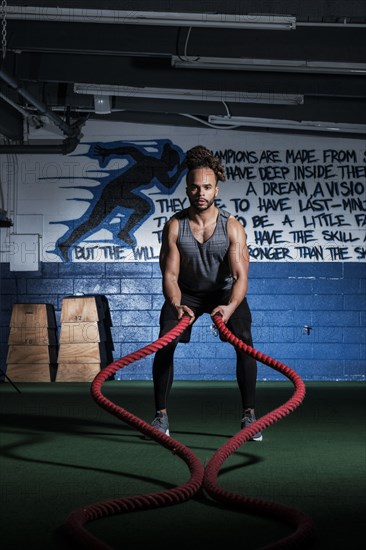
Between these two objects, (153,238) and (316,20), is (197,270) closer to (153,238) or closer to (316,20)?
(316,20)

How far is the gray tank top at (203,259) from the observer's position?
15.7 ft

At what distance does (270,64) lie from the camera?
7391 millimetres

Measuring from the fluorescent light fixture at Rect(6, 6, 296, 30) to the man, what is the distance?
1.99 metres

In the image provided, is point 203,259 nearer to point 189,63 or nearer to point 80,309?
point 189,63

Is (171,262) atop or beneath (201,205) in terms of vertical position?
beneath

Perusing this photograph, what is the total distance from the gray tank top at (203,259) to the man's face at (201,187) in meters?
0.15

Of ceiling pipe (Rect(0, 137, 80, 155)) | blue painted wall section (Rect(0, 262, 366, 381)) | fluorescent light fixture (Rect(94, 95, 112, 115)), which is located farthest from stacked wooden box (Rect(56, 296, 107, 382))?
fluorescent light fixture (Rect(94, 95, 112, 115))

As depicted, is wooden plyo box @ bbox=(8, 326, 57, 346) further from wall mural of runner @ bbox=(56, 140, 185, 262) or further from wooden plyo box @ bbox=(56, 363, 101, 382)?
wall mural of runner @ bbox=(56, 140, 185, 262)

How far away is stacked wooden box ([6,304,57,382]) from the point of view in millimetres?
9930

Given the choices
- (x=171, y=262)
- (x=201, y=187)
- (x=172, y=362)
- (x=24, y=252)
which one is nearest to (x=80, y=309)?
(x=24, y=252)

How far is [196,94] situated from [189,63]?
1.00 meters


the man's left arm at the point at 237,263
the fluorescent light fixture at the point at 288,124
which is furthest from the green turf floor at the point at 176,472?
the fluorescent light fixture at the point at 288,124

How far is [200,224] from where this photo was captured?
4.82 meters

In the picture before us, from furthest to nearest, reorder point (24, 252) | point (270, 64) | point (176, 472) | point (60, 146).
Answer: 1. point (24, 252)
2. point (60, 146)
3. point (270, 64)
4. point (176, 472)
